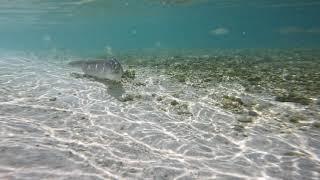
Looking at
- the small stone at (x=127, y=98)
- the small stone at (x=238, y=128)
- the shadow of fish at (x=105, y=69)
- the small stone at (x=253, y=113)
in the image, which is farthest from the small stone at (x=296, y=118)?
the shadow of fish at (x=105, y=69)

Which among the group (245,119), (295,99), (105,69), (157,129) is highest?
(105,69)

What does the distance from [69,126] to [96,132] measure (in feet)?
2.65

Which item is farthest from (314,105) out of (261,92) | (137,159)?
(137,159)

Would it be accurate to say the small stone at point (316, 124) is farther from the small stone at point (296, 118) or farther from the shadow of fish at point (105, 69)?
the shadow of fish at point (105, 69)

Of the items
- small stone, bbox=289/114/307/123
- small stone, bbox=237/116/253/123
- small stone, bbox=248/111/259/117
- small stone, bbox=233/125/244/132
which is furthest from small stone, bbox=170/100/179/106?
small stone, bbox=289/114/307/123

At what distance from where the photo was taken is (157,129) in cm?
834

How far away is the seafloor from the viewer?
6047 mm

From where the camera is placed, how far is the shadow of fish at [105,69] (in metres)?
13.1

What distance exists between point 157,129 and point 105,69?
583 cm

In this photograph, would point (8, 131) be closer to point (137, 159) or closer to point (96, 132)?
point (96, 132)

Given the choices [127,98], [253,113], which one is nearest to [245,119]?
[253,113]

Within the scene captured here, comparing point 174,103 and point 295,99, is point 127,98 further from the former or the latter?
point 295,99

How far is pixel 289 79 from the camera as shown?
15641 mm

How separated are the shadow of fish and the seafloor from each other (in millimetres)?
459
